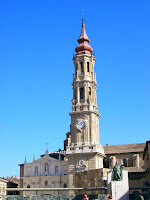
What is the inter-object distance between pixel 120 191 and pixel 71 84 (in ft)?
128

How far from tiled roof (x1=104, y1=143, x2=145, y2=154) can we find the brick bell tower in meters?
5.83

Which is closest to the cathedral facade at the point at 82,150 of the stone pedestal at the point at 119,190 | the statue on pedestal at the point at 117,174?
the statue on pedestal at the point at 117,174

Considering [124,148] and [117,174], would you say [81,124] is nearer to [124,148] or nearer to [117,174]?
[124,148]

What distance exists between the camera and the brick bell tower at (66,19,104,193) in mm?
62188

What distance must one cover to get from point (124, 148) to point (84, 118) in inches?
493

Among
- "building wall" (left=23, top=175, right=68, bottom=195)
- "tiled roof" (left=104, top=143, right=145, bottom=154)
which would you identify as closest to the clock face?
"tiled roof" (left=104, top=143, right=145, bottom=154)

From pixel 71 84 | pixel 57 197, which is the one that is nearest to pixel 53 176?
pixel 71 84

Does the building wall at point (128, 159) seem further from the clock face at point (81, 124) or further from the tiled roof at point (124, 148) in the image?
the clock face at point (81, 124)

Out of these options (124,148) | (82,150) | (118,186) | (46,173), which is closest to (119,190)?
(118,186)

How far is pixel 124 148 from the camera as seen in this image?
71.6 m

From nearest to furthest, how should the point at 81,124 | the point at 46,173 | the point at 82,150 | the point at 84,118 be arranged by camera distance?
the point at 82,150 < the point at 81,124 < the point at 84,118 < the point at 46,173

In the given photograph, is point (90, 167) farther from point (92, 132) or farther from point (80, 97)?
point (80, 97)

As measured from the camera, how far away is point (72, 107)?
66312 millimetres

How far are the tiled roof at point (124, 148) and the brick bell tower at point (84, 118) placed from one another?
583 centimetres
